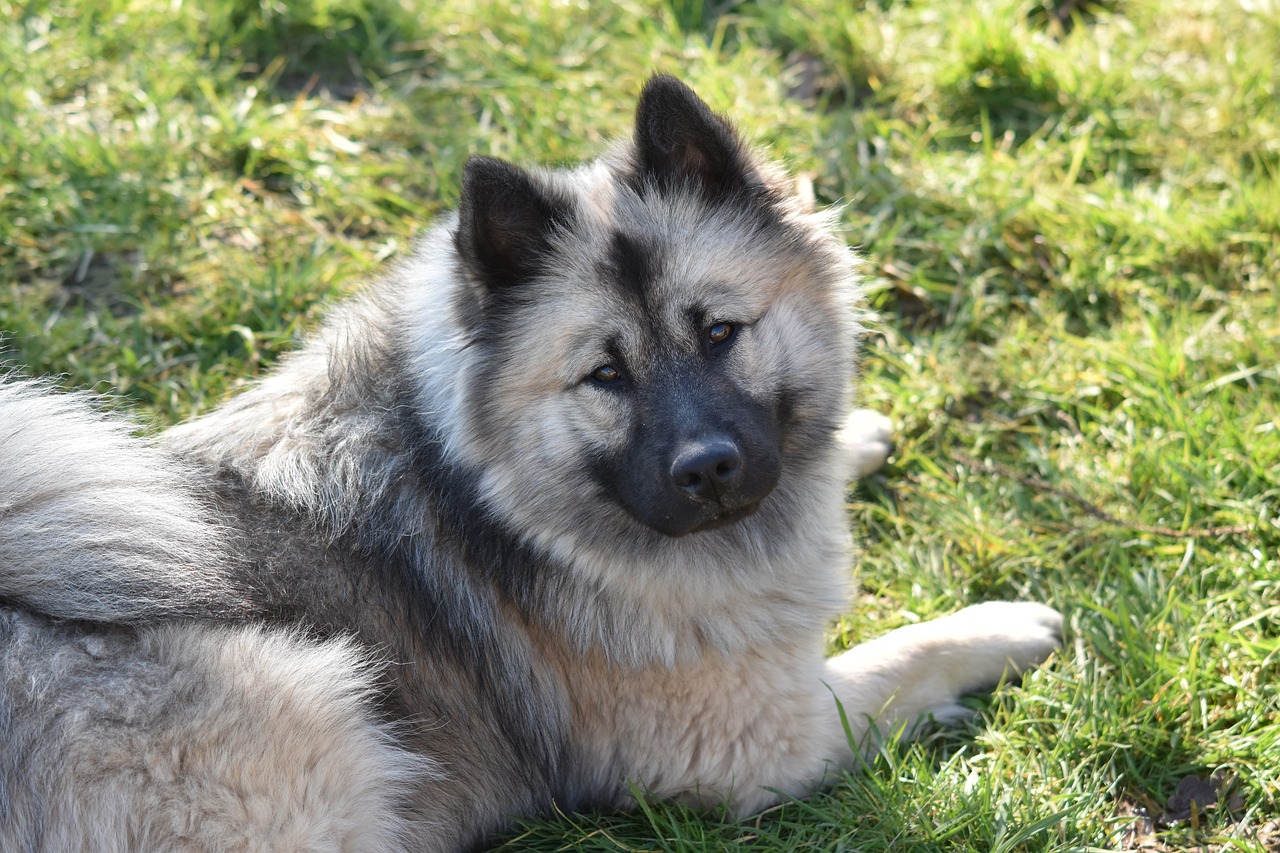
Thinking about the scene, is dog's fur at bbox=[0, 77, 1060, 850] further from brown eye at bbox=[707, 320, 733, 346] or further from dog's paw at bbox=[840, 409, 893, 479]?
dog's paw at bbox=[840, 409, 893, 479]

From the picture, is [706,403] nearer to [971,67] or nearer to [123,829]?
[123,829]

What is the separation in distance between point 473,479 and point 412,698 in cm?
58

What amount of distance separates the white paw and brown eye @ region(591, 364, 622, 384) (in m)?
1.29

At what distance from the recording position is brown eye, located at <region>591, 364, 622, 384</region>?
2752 millimetres

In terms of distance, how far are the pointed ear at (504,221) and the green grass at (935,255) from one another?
4.80 feet

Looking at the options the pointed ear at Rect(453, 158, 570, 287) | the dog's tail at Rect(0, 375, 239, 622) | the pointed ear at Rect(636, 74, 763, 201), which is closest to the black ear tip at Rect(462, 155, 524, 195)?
the pointed ear at Rect(453, 158, 570, 287)

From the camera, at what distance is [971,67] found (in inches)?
196

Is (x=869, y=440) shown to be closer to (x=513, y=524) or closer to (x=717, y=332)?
(x=717, y=332)

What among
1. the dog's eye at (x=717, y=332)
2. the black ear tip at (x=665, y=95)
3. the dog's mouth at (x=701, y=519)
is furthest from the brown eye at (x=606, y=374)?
the black ear tip at (x=665, y=95)

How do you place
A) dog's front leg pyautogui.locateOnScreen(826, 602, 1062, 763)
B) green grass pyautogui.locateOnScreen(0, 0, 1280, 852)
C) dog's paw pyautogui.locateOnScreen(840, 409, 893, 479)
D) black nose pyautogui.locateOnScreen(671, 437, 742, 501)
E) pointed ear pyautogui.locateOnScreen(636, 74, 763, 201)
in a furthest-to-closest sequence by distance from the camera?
dog's paw pyautogui.locateOnScreen(840, 409, 893, 479)
dog's front leg pyautogui.locateOnScreen(826, 602, 1062, 763)
green grass pyautogui.locateOnScreen(0, 0, 1280, 852)
pointed ear pyautogui.locateOnScreen(636, 74, 763, 201)
black nose pyautogui.locateOnScreen(671, 437, 742, 501)

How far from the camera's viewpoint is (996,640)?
324 cm

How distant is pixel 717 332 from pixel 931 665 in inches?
48.1

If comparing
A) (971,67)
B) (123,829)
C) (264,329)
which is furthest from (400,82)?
(123,829)

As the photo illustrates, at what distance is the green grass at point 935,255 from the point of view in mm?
3012
